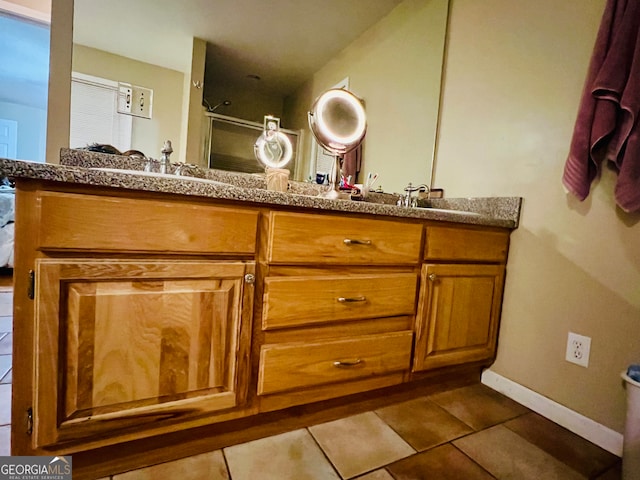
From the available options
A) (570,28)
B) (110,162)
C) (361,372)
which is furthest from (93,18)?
(570,28)

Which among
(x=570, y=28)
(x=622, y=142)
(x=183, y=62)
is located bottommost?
(x=622, y=142)

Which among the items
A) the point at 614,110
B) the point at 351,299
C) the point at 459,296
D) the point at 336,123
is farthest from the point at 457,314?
the point at 336,123

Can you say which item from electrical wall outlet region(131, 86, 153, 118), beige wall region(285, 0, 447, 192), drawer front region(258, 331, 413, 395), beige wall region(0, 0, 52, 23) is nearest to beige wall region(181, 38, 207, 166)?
electrical wall outlet region(131, 86, 153, 118)

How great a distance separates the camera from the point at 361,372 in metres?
1.04

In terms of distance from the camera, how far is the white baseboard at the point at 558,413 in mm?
1032

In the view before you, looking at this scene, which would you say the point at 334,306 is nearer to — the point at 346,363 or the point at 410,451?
the point at 346,363

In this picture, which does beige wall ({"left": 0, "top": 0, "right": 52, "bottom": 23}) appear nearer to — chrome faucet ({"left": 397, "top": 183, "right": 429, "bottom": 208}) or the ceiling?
the ceiling

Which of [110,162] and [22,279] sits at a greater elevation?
Result: [110,162]

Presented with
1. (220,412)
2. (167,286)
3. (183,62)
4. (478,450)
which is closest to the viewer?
(167,286)

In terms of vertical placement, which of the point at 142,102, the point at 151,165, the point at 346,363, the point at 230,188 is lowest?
the point at 346,363

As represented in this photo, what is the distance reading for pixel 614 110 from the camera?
100 centimetres

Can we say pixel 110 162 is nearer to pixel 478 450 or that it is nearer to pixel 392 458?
pixel 392 458

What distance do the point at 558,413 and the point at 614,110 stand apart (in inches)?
44.7

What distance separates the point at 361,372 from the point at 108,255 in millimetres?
845
